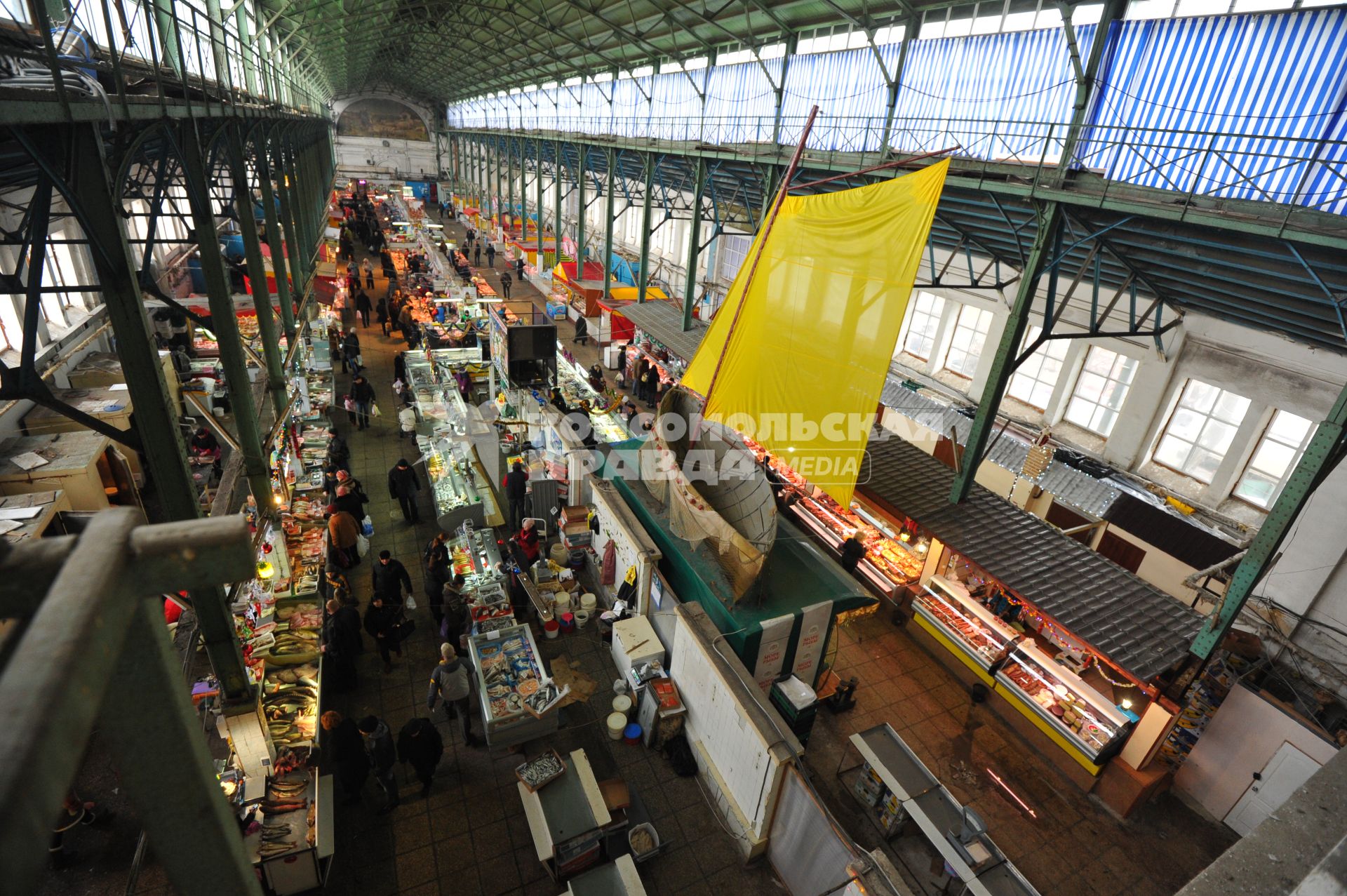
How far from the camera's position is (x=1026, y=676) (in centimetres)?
1085

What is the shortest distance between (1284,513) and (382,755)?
37.2 ft

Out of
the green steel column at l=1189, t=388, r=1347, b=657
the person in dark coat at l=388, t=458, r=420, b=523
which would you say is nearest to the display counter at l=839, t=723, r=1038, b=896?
the green steel column at l=1189, t=388, r=1347, b=657

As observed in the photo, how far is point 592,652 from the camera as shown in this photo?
10984 mm

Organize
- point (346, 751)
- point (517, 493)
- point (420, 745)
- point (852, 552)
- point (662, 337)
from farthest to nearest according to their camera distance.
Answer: point (662, 337) → point (517, 493) → point (852, 552) → point (420, 745) → point (346, 751)

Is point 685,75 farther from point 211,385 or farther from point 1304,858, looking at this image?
point 1304,858

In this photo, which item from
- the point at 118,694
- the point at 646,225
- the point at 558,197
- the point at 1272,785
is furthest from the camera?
the point at 558,197

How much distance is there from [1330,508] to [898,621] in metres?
6.86

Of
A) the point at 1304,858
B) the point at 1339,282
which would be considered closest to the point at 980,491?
the point at 1339,282

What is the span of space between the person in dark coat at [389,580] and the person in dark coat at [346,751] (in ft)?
8.99

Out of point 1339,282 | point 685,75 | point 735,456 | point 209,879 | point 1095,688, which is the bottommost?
point 1095,688

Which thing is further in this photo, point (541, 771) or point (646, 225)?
point (646, 225)

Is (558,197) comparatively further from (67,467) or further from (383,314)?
(67,467)


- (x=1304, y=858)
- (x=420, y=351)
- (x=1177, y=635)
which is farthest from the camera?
(x=420, y=351)

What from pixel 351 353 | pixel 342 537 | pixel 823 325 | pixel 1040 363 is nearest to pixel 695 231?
pixel 1040 363
